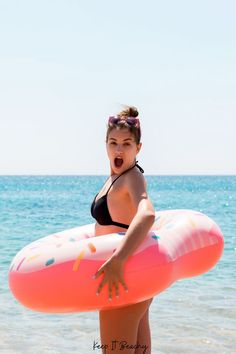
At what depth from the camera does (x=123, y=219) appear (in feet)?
10.6

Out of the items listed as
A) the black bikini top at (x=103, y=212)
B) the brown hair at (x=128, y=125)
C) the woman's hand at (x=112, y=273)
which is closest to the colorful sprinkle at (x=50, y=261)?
the woman's hand at (x=112, y=273)

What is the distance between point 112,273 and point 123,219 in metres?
0.35

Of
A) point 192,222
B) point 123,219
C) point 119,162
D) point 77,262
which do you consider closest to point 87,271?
point 77,262

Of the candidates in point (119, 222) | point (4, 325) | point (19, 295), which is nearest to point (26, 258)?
point (19, 295)

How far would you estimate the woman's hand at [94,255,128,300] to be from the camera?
2.95 meters

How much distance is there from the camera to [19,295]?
3.19 meters

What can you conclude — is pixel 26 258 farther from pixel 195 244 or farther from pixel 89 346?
pixel 89 346

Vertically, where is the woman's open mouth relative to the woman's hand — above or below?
above

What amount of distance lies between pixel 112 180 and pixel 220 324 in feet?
10.2

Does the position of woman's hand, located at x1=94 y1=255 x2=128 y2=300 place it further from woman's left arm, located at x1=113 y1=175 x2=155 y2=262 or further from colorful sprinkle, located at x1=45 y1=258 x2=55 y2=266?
colorful sprinkle, located at x1=45 y1=258 x2=55 y2=266

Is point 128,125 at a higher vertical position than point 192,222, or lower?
higher

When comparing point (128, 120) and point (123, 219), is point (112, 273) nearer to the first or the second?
point (123, 219)

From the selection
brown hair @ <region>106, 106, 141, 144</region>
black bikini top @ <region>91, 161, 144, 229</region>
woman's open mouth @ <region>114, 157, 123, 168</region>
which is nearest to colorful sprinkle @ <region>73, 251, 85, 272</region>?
black bikini top @ <region>91, 161, 144, 229</region>

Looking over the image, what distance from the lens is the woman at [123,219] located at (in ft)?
9.73
